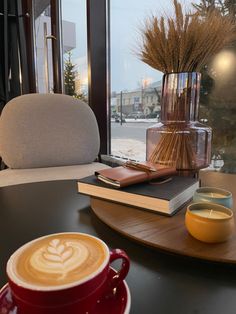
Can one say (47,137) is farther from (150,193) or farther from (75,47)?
(75,47)

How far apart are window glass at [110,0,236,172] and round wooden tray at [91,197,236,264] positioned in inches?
25.0

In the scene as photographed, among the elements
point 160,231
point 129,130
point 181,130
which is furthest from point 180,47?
point 129,130

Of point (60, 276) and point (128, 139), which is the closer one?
point (60, 276)

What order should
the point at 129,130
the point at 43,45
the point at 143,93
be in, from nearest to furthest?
the point at 143,93 < the point at 129,130 < the point at 43,45

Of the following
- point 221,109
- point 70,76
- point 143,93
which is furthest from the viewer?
point 70,76

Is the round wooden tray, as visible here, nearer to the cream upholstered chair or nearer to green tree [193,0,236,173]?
the cream upholstered chair

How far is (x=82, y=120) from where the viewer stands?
64.0 inches

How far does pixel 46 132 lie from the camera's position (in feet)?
5.04

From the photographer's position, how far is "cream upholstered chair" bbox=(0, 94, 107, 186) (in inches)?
57.4

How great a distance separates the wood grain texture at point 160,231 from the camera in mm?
403

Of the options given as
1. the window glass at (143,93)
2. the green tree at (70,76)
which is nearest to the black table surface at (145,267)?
the window glass at (143,93)

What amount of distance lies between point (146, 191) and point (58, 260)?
33 centimetres

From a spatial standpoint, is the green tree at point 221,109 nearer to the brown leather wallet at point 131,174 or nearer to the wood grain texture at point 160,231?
the brown leather wallet at point 131,174

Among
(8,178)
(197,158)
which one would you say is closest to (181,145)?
(197,158)
